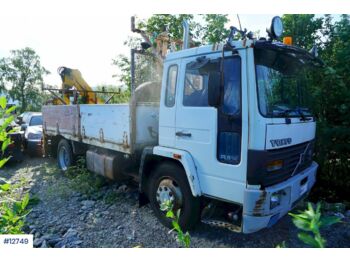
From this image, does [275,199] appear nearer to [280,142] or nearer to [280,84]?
[280,142]

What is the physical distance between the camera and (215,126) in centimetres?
275

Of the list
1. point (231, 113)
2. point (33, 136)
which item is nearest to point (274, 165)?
point (231, 113)

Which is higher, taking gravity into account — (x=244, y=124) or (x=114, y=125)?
(x=244, y=124)

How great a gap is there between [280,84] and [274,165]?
971 millimetres

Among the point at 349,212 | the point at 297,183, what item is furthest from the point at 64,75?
the point at 349,212

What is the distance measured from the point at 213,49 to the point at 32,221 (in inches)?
142

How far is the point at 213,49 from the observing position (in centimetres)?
277

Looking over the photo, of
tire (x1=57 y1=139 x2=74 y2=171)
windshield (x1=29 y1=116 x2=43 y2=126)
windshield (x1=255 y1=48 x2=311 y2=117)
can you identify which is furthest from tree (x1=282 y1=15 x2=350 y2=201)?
windshield (x1=29 y1=116 x2=43 y2=126)

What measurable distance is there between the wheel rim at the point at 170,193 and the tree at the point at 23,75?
3505cm

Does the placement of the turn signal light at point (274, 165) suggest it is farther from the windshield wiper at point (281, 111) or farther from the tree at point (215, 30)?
the tree at point (215, 30)

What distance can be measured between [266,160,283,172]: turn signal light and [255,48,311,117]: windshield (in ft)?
1.62

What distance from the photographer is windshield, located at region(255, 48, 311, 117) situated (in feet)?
8.41

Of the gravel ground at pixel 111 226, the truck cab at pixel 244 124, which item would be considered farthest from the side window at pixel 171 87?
the gravel ground at pixel 111 226

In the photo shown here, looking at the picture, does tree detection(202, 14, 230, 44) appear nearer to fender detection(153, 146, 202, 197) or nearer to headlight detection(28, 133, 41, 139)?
fender detection(153, 146, 202, 197)
